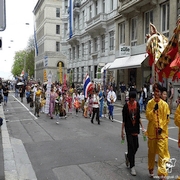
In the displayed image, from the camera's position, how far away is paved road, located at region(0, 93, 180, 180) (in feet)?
20.4

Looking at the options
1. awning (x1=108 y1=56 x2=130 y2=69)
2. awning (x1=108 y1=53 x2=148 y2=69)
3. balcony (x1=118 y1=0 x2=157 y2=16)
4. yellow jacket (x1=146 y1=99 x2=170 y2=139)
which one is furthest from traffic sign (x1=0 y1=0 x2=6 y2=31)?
awning (x1=108 y1=56 x2=130 y2=69)

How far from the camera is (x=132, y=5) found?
23766mm

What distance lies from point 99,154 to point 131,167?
173 centimetres

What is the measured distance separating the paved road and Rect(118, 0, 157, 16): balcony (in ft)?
44.4

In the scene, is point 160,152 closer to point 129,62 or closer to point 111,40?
point 129,62

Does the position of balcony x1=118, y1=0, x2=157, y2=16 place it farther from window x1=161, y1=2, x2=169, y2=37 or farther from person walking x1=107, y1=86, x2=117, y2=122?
person walking x1=107, y1=86, x2=117, y2=122

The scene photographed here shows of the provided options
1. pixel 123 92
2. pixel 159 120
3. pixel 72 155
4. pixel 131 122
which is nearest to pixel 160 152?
pixel 159 120

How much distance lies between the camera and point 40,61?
2603 inches

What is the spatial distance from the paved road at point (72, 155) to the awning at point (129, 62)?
1083 centimetres

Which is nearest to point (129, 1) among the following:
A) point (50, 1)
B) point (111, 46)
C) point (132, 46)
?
point (132, 46)

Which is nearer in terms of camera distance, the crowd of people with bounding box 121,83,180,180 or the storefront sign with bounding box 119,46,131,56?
the crowd of people with bounding box 121,83,180,180

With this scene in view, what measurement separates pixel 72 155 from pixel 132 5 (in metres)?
18.5

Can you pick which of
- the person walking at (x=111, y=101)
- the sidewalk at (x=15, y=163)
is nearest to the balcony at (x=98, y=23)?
the person walking at (x=111, y=101)

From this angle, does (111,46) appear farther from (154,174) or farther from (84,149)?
(154,174)
